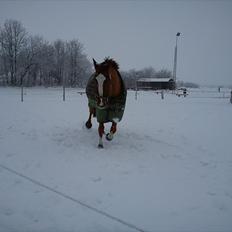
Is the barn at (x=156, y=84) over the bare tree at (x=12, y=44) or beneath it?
beneath

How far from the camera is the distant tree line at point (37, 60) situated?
61031 mm

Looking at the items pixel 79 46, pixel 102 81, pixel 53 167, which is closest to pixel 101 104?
pixel 102 81

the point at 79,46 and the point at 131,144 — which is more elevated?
the point at 79,46

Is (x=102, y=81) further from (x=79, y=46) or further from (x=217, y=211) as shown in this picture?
(x=79, y=46)

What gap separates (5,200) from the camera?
409cm

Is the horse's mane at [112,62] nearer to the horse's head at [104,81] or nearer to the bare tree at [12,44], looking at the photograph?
the horse's head at [104,81]

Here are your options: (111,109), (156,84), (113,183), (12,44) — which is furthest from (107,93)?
(156,84)

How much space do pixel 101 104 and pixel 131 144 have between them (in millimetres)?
1439

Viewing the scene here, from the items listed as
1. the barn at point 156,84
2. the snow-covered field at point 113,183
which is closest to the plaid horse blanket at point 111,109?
the snow-covered field at point 113,183

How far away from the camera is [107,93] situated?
22.1 feet

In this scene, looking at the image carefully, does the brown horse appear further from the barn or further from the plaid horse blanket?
the barn

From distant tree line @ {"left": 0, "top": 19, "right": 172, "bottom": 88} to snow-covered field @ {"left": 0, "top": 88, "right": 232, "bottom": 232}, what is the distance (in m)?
51.2

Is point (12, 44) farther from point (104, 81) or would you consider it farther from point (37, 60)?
point (104, 81)

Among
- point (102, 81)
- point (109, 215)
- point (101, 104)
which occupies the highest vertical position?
point (102, 81)
